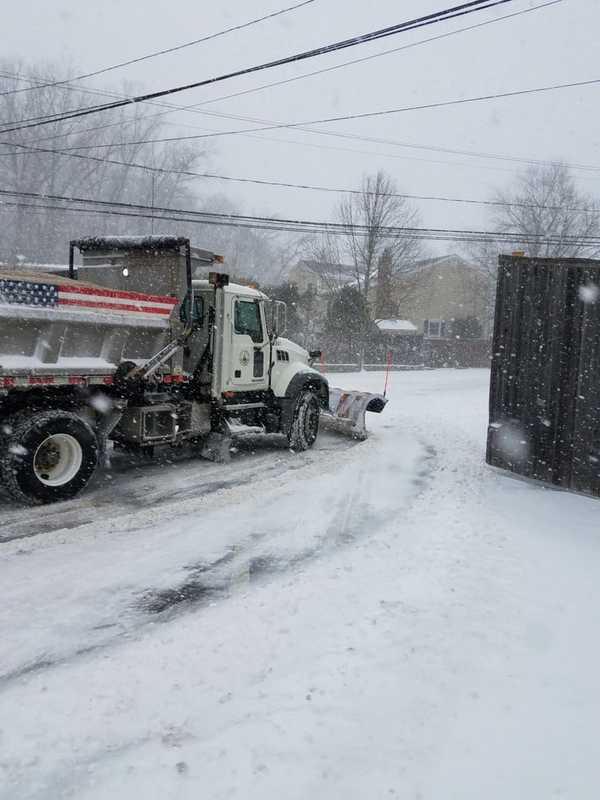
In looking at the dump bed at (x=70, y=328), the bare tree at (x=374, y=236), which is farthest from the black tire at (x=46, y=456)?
the bare tree at (x=374, y=236)

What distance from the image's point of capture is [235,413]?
9617 mm

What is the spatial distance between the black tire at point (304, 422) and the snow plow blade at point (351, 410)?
Answer: 952mm

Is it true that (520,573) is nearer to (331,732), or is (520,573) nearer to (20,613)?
(331,732)

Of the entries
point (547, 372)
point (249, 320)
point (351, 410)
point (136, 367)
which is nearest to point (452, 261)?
point (351, 410)

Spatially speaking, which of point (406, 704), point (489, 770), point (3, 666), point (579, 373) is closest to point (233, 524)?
point (3, 666)

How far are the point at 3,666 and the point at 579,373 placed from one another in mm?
6664

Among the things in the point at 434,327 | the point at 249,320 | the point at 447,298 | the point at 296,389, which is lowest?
the point at 296,389

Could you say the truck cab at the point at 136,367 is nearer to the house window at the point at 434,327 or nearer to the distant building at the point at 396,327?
the distant building at the point at 396,327

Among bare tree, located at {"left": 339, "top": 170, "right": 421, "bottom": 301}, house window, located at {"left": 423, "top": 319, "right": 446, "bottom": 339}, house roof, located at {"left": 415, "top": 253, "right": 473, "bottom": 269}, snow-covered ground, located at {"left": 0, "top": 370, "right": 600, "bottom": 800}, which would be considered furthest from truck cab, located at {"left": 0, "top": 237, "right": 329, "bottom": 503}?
house roof, located at {"left": 415, "top": 253, "right": 473, "bottom": 269}

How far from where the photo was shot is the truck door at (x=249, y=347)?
365 inches

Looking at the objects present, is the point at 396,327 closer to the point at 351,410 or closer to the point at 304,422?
the point at 351,410

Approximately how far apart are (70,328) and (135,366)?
3.36 ft

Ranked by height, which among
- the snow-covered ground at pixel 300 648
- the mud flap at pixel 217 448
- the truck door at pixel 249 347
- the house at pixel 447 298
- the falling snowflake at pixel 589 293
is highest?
the house at pixel 447 298

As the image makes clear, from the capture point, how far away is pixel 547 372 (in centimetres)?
792
